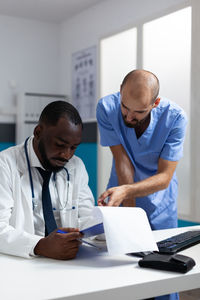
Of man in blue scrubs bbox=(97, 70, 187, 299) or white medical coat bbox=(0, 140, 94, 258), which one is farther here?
man in blue scrubs bbox=(97, 70, 187, 299)

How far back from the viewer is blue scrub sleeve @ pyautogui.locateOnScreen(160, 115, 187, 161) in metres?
2.00

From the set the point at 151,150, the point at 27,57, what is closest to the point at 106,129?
the point at 151,150

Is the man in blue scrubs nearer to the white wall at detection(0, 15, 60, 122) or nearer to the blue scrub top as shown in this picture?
the blue scrub top

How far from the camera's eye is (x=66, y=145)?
4.67 feet

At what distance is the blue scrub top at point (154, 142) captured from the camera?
201cm

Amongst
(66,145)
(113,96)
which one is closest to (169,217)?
(113,96)

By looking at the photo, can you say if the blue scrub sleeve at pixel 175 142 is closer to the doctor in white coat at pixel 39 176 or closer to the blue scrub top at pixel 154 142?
the blue scrub top at pixel 154 142

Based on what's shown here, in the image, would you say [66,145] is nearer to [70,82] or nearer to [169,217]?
[169,217]

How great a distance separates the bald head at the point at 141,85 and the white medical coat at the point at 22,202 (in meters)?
0.35

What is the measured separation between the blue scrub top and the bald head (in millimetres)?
233

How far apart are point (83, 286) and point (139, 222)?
0.32 meters

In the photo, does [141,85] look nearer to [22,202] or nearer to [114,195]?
[114,195]

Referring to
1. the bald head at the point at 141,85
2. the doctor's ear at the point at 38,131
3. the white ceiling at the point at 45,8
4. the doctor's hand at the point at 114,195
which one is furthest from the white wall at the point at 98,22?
the doctor's ear at the point at 38,131

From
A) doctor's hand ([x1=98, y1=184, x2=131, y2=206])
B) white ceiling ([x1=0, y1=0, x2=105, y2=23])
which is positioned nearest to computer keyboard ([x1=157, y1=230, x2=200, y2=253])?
doctor's hand ([x1=98, y1=184, x2=131, y2=206])
